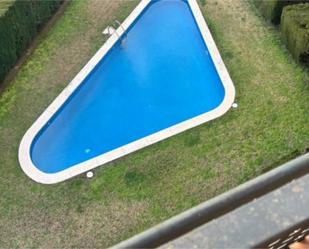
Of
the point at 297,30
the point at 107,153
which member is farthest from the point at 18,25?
the point at 297,30

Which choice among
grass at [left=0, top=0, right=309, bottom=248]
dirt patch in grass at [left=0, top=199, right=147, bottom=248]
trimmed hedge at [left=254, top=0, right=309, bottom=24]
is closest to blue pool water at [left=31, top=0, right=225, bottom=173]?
grass at [left=0, top=0, right=309, bottom=248]

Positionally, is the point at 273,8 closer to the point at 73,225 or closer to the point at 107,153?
the point at 107,153

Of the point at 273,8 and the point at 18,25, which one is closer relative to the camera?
the point at 273,8

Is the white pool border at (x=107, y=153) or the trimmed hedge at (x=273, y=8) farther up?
the trimmed hedge at (x=273, y=8)

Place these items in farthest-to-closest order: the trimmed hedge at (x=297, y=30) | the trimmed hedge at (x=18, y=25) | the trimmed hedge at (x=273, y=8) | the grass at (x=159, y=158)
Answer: the trimmed hedge at (x=273, y=8)
the trimmed hedge at (x=18, y=25)
the trimmed hedge at (x=297, y=30)
the grass at (x=159, y=158)

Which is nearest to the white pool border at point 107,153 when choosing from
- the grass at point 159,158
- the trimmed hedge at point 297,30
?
the grass at point 159,158

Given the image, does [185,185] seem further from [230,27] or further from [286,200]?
[286,200]

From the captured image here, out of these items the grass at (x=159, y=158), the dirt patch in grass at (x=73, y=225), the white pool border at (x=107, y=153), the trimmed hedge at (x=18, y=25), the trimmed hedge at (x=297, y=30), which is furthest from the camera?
the trimmed hedge at (x=18, y=25)

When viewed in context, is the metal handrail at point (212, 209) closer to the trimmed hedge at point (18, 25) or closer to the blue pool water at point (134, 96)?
the blue pool water at point (134, 96)
